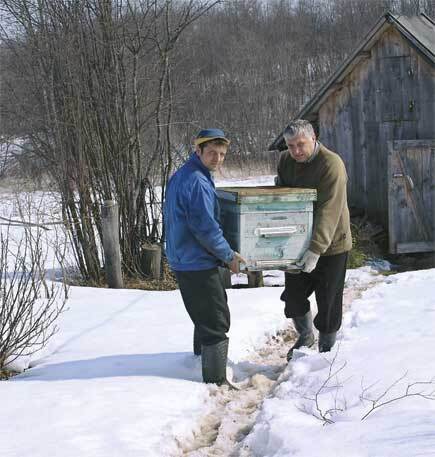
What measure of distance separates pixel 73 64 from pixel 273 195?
5449mm

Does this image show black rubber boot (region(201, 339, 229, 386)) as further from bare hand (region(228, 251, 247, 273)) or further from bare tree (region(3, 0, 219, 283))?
bare tree (region(3, 0, 219, 283))

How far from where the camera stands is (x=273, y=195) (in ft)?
14.6

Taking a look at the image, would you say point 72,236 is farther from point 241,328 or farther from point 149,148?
point 241,328

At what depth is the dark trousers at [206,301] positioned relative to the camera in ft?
14.7

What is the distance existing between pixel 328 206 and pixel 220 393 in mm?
1554

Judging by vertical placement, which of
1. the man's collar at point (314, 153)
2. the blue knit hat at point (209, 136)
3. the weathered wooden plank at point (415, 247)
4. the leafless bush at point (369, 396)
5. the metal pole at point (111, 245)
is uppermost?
the blue knit hat at point (209, 136)

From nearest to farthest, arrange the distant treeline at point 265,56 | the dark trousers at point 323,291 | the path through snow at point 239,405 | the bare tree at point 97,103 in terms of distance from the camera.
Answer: the path through snow at point 239,405 → the dark trousers at point 323,291 → the bare tree at point 97,103 → the distant treeline at point 265,56

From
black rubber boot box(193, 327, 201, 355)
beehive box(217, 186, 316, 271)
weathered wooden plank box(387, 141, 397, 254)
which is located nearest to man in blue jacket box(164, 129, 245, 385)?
beehive box(217, 186, 316, 271)

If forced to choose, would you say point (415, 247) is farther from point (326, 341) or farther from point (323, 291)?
point (323, 291)

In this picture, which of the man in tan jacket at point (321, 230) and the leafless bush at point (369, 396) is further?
the man in tan jacket at point (321, 230)

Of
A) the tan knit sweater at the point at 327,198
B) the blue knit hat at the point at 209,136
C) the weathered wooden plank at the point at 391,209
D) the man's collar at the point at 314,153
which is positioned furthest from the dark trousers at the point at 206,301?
the weathered wooden plank at the point at 391,209

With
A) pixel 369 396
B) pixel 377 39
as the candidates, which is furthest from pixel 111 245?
pixel 377 39

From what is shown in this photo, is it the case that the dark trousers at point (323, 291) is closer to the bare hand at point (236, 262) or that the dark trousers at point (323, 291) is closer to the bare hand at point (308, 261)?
the bare hand at point (308, 261)

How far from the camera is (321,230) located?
4.61 metres
